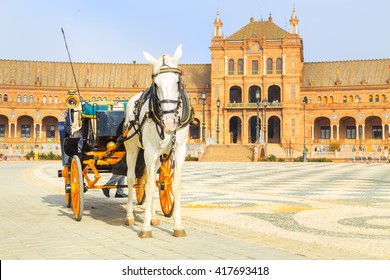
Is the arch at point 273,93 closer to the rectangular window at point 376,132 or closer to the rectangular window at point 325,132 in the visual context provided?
the rectangular window at point 325,132

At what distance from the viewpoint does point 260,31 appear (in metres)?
77.2

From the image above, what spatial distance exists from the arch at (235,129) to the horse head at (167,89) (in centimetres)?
6813

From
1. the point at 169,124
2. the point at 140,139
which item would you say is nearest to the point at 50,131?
the point at 140,139

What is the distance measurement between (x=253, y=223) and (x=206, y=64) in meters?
81.3

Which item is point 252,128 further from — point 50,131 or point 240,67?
point 50,131

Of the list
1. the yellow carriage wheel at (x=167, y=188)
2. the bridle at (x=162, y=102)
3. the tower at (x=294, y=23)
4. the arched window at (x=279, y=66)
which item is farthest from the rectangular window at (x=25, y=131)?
the bridle at (x=162, y=102)

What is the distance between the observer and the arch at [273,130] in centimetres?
7511

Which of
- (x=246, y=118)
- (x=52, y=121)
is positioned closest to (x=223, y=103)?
(x=246, y=118)

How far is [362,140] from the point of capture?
71188mm

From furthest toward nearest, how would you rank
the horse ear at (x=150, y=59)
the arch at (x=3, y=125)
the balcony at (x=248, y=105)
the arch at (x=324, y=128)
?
1. the arch at (x=3, y=125)
2. the arch at (x=324, y=128)
3. the balcony at (x=248, y=105)
4. the horse ear at (x=150, y=59)

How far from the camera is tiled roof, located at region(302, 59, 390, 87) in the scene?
266 feet

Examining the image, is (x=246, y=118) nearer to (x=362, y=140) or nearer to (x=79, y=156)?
(x=362, y=140)

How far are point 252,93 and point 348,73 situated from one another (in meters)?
17.7

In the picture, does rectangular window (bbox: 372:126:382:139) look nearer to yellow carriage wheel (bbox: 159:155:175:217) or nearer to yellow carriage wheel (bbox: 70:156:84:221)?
yellow carriage wheel (bbox: 159:155:175:217)
